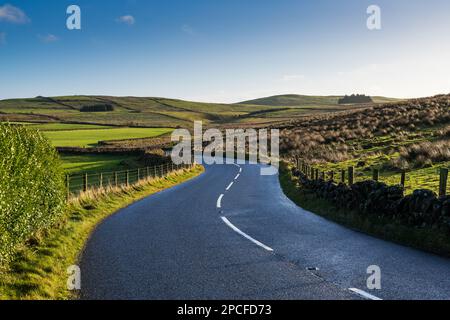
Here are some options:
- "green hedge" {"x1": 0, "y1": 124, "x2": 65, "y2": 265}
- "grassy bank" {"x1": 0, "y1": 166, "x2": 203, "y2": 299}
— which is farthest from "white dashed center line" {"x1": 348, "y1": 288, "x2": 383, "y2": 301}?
"green hedge" {"x1": 0, "y1": 124, "x2": 65, "y2": 265}

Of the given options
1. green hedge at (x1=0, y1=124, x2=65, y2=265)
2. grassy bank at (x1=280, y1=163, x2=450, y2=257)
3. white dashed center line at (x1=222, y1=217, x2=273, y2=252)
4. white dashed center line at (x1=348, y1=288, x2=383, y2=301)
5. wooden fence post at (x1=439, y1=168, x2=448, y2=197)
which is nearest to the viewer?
white dashed center line at (x1=348, y1=288, x2=383, y2=301)

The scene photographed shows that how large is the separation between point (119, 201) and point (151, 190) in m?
5.93

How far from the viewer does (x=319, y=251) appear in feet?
35.5

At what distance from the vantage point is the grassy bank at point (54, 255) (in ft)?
26.6

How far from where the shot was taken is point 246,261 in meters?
10.0

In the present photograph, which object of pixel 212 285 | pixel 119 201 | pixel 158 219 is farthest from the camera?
pixel 119 201

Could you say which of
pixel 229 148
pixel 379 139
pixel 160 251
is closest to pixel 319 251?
pixel 160 251

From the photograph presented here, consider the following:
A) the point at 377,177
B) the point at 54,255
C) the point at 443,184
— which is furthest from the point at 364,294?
the point at 377,177

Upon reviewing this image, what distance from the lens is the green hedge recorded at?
30.1 feet

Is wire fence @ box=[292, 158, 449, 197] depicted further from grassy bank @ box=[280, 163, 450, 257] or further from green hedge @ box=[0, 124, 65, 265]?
green hedge @ box=[0, 124, 65, 265]

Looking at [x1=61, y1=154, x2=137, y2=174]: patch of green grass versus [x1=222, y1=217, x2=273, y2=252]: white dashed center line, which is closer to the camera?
[x1=222, y1=217, x2=273, y2=252]: white dashed center line

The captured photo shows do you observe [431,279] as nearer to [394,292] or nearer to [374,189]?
[394,292]

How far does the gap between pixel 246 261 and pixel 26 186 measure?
5.33 m

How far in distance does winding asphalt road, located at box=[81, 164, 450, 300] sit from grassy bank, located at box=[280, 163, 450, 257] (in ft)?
1.42
